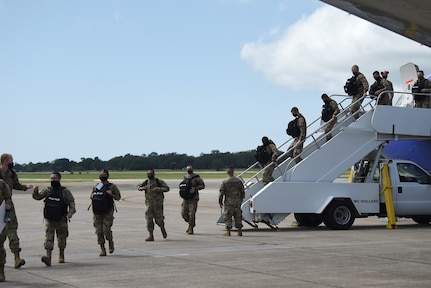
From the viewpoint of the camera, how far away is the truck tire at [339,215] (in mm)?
18422

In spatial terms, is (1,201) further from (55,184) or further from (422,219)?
(422,219)

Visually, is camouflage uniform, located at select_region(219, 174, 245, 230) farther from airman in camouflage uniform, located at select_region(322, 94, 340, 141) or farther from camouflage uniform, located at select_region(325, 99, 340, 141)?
airman in camouflage uniform, located at select_region(322, 94, 340, 141)

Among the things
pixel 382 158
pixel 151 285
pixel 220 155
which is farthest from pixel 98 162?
pixel 151 285

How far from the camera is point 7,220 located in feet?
34.9

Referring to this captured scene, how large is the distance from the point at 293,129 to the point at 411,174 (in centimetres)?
357

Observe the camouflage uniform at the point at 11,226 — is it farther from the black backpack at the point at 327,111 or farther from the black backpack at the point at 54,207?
the black backpack at the point at 327,111

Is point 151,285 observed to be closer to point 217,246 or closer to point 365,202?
point 217,246

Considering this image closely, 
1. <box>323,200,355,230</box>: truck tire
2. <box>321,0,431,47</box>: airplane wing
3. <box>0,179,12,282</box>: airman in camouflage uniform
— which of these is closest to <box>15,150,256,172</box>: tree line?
<box>323,200,355,230</box>: truck tire

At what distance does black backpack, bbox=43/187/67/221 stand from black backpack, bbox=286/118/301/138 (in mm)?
8649

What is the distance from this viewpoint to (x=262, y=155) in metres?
19.3

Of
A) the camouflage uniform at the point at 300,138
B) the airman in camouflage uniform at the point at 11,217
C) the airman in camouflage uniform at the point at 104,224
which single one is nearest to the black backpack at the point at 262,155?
the camouflage uniform at the point at 300,138

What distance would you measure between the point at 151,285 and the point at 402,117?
11237 mm

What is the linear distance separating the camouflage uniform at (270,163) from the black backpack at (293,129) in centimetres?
62

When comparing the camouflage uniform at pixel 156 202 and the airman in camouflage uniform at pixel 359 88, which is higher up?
the airman in camouflage uniform at pixel 359 88
